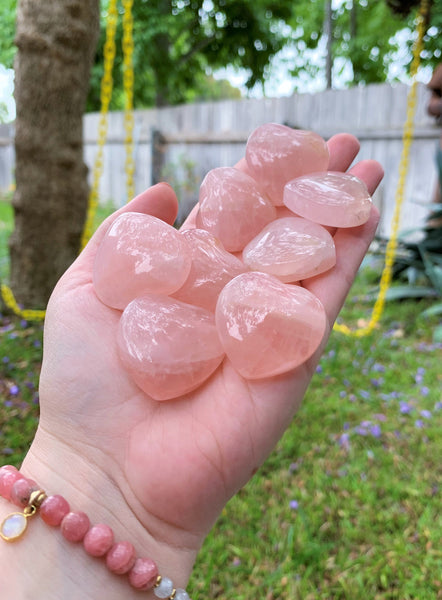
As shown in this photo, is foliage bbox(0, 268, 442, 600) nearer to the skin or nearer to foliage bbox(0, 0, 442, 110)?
the skin

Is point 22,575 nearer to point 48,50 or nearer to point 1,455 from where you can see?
point 1,455

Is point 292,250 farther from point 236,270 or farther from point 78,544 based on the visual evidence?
point 78,544

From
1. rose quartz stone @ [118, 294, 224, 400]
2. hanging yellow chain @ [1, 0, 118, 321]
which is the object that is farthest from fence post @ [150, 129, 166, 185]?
rose quartz stone @ [118, 294, 224, 400]

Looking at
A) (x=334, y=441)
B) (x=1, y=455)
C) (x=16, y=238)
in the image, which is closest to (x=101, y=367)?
(x=1, y=455)

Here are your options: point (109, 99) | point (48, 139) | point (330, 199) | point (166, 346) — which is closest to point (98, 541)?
point (166, 346)

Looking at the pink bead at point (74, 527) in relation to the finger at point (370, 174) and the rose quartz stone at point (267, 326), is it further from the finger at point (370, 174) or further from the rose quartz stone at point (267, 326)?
the finger at point (370, 174)

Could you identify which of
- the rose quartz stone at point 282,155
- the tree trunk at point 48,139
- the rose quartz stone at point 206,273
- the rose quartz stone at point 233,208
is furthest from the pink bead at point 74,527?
the tree trunk at point 48,139
